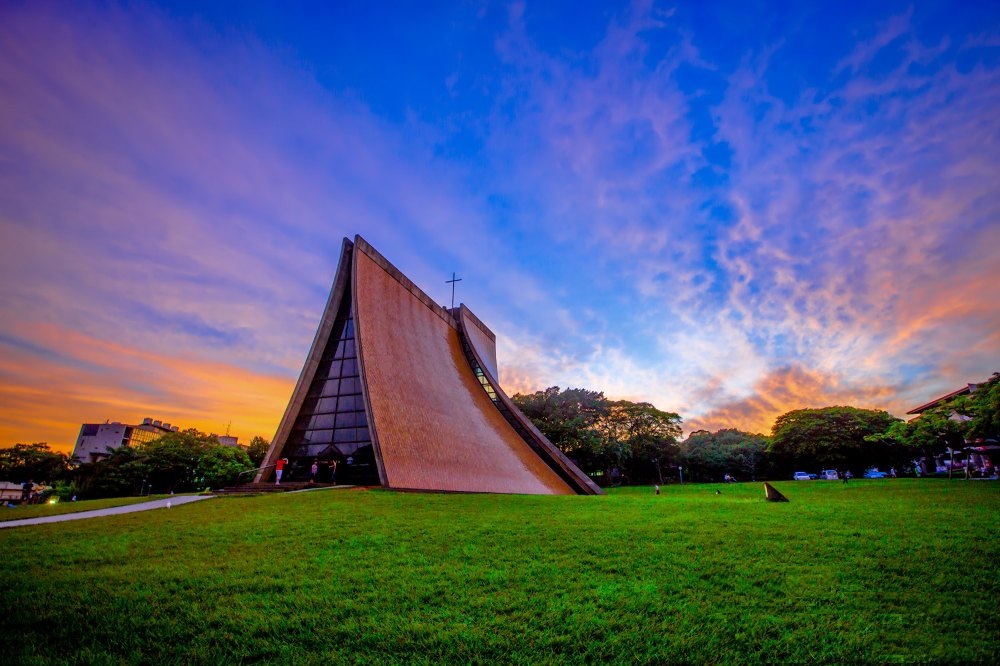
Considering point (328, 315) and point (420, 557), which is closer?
point (420, 557)

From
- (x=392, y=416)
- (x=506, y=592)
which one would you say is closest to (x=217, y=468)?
(x=392, y=416)

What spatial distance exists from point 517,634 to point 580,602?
2.51ft

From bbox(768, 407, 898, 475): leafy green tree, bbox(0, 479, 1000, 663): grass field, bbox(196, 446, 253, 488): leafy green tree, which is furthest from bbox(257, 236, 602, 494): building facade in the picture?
bbox(768, 407, 898, 475): leafy green tree

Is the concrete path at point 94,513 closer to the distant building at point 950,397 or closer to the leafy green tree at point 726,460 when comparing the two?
the distant building at point 950,397

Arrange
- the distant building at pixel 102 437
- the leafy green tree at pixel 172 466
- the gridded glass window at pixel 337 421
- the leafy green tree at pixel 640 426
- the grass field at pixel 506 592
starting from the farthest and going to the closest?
1. the distant building at pixel 102 437
2. the leafy green tree at pixel 640 426
3. the leafy green tree at pixel 172 466
4. the gridded glass window at pixel 337 421
5. the grass field at pixel 506 592

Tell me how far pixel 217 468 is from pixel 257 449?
9102 millimetres

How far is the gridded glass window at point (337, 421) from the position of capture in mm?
14607

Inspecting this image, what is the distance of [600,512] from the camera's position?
839cm

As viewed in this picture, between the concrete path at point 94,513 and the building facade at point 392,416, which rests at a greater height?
the building facade at point 392,416

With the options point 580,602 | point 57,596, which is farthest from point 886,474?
point 57,596

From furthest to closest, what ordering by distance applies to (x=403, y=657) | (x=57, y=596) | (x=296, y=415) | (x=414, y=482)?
(x=296, y=415) → (x=414, y=482) → (x=57, y=596) → (x=403, y=657)

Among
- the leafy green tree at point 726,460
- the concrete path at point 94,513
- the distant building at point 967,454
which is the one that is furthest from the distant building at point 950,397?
the concrete path at point 94,513

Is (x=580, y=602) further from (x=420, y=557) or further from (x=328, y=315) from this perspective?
(x=328, y=315)

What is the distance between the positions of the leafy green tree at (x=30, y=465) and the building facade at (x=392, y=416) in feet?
143
